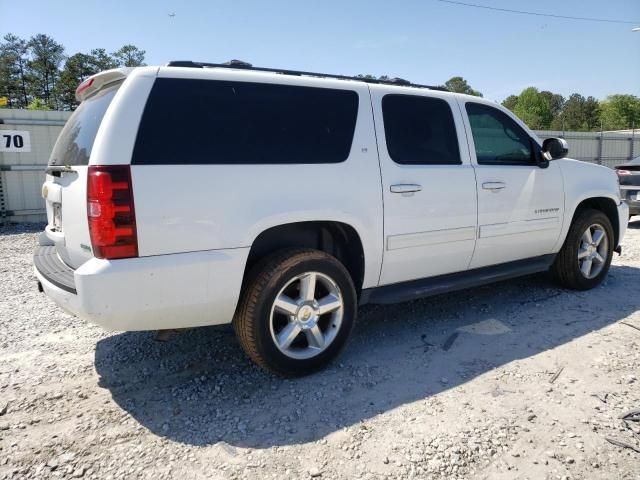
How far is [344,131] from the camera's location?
332 cm

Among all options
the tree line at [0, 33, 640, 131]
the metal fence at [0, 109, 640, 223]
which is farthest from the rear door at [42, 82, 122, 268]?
the tree line at [0, 33, 640, 131]

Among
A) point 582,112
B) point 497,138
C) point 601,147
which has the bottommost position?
point 497,138

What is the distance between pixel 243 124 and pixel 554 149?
3.05 m

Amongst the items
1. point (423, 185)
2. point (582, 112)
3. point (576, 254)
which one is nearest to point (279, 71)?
point (423, 185)

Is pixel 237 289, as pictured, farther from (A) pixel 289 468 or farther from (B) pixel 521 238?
(B) pixel 521 238

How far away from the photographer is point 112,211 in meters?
2.50

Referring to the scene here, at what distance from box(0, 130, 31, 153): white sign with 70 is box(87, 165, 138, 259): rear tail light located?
30.3 feet

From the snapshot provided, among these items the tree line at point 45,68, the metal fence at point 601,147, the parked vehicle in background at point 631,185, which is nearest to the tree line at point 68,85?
the tree line at point 45,68

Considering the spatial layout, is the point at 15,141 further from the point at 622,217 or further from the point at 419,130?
the point at 622,217

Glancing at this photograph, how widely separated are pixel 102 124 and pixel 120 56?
79.6m

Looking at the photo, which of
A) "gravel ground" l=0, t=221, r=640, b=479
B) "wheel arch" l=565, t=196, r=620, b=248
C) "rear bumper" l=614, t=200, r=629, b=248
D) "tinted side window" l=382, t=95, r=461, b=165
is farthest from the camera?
"rear bumper" l=614, t=200, r=629, b=248

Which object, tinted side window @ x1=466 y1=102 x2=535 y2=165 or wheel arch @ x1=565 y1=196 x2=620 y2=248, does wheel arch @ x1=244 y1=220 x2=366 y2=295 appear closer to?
tinted side window @ x1=466 y1=102 x2=535 y2=165

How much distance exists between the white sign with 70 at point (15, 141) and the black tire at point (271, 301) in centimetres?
940

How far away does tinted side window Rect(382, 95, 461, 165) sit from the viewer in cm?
356
